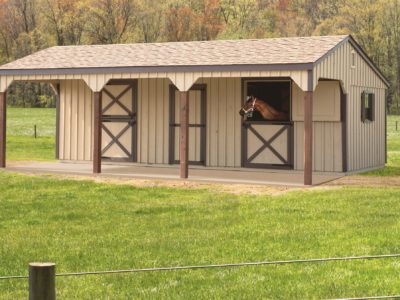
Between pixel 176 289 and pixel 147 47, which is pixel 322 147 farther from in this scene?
pixel 176 289

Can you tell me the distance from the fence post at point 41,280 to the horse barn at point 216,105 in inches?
514

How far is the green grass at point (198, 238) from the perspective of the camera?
782 centimetres

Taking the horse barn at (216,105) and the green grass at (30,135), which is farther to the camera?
the green grass at (30,135)

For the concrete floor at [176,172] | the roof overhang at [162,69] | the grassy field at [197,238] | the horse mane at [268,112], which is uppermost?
the roof overhang at [162,69]

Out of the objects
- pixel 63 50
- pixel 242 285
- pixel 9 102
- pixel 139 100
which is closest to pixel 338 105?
pixel 139 100

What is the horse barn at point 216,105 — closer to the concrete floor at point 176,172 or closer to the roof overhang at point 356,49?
the roof overhang at point 356,49

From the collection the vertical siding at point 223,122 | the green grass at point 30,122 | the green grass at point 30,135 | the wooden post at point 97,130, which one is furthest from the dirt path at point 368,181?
the green grass at point 30,122

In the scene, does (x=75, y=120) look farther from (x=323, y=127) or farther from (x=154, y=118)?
(x=323, y=127)

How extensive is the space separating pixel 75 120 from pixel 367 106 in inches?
333

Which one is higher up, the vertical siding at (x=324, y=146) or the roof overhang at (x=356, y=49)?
the roof overhang at (x=356, y=49)

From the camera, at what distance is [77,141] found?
23.5 meters

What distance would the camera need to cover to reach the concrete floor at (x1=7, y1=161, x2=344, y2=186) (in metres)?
18.0

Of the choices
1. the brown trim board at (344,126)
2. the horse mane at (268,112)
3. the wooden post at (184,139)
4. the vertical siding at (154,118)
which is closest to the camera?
the wooden post at (184,139)

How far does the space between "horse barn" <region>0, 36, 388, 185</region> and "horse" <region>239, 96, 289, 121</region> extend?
30mm
